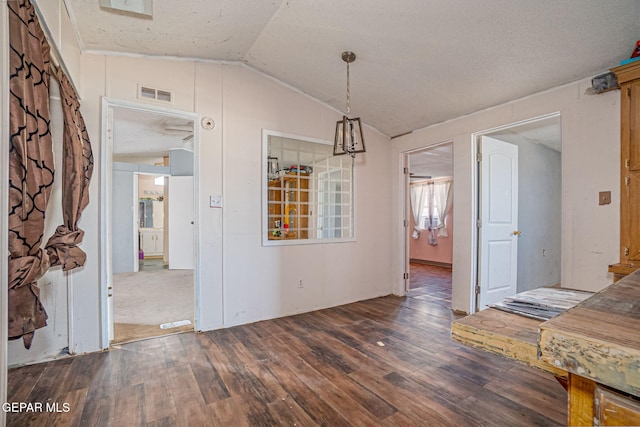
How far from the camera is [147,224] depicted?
7.84 m

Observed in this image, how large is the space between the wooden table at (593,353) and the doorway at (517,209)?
281 centimetres

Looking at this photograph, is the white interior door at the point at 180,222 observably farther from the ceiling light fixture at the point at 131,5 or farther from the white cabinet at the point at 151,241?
the ceiling light fixture at the point at 131,5

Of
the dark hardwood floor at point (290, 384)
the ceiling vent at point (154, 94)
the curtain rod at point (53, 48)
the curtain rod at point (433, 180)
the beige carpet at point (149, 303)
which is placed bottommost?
the beige carpet at point (149, 303)

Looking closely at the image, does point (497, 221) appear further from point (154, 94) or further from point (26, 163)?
point (26, 163)

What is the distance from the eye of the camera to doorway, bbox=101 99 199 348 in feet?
8.50

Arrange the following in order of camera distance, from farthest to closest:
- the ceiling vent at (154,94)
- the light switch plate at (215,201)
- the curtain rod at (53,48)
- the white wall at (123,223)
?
the white wall at (123,223), the light switch plate at (215,201), the ceiling vent at (154,94), the curtain rod at (53,48)

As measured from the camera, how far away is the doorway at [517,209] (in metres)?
3.36

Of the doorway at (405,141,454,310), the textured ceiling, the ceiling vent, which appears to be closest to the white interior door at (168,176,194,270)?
the ceiling vent

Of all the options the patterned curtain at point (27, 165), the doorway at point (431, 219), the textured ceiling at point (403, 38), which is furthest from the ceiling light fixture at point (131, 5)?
the doorway at point (431, 219)

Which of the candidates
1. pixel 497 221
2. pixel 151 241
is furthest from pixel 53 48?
pixel 151 241

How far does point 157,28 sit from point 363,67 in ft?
5.71

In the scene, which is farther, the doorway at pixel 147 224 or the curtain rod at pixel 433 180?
the curtain rod at pixel 433 180

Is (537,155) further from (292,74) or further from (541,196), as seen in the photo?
(292,74)

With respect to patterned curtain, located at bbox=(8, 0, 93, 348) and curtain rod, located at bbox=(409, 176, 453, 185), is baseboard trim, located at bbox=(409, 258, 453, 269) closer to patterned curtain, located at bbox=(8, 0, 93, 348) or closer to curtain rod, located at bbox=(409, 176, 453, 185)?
curtain rod, located at bbox=(409, 176, 453, 185)
